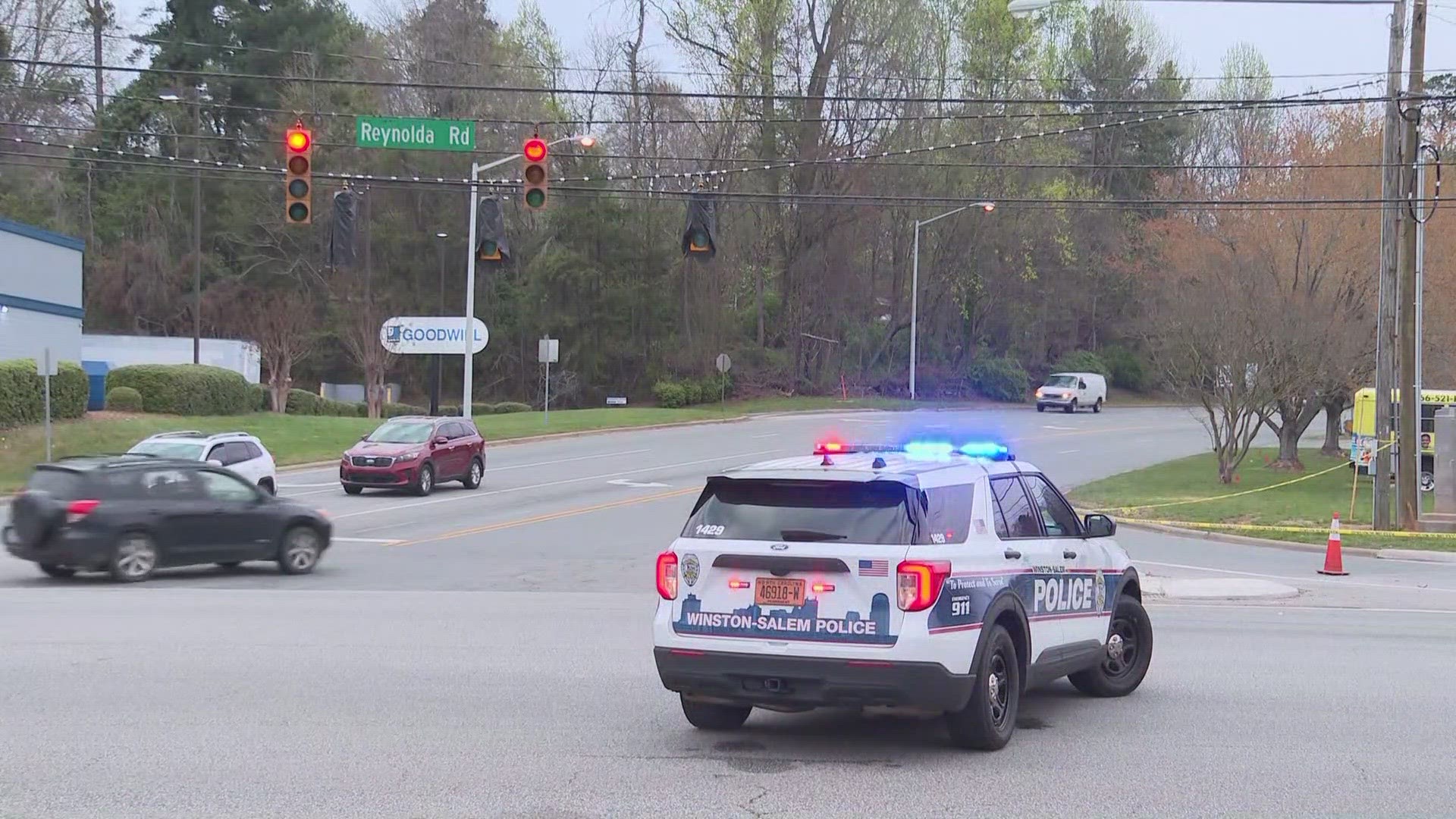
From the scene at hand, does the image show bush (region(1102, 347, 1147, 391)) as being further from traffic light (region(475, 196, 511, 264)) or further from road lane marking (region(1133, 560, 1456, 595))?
road lane marking (region(1133, 560, 1456, 595))

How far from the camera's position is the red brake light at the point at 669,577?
8.09m

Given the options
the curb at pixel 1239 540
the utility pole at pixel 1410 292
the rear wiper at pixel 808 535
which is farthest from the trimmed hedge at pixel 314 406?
the rear wiper at pixel 808 535

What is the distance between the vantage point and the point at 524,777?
7484 mm

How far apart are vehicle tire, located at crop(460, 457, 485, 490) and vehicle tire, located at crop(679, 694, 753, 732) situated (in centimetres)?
2348

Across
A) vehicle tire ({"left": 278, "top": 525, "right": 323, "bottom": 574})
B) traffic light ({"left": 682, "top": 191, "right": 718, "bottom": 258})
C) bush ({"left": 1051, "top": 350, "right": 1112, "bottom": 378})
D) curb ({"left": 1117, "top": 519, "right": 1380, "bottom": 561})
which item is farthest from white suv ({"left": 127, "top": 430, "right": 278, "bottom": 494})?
bush ({"left": 1051, "top": 350, "right": 1112, "bottom": 378})

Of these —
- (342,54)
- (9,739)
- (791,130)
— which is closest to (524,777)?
(9,739)

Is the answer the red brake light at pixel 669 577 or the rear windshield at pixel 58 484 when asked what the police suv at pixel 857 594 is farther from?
the rear windshield at pixel 58 484

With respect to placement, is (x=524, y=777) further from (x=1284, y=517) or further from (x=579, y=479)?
(x=579, y=479)

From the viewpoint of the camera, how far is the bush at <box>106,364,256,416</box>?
40812 millimetres

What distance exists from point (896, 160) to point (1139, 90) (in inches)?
849

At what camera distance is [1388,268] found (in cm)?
2603

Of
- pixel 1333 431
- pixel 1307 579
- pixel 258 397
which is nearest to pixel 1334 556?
pixel 1307 579

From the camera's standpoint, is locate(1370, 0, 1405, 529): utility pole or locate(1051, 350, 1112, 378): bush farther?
locate(1051, 350, 1112, 378): bush

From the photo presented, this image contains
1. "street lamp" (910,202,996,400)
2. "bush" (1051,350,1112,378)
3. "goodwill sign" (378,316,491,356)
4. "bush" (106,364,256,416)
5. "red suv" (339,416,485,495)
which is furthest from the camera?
"bush" (1051,350,1112,378)
